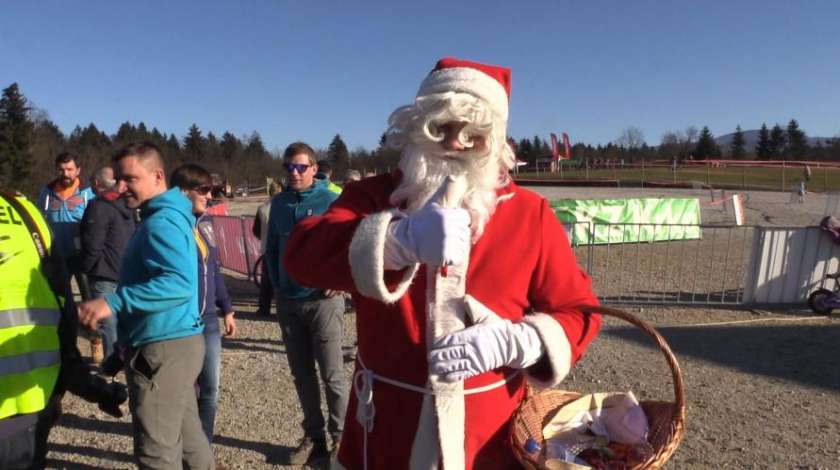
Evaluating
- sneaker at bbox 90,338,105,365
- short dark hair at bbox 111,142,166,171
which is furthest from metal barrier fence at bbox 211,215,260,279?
short dark hair at bbox 111,142,166,171

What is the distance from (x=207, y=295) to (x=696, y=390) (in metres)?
4.01

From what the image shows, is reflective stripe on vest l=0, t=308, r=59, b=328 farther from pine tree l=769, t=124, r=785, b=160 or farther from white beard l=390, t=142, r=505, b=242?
pine tree l=769, t=124, r=785, b=160

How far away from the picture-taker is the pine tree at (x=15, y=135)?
1379 inches

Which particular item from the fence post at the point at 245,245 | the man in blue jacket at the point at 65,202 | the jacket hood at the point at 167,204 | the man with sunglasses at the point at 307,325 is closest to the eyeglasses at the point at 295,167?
the man with sunglasses at the point at 307,325

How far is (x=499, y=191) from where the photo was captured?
68.2 inches

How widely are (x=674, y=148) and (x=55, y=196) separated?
81.5 m

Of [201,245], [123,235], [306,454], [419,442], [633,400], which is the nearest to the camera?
[419,442]

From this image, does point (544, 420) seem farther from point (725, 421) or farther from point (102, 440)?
point (102, 440)

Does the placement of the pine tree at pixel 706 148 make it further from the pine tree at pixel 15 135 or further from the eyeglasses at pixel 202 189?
the eyeglasses at pixel 202 189

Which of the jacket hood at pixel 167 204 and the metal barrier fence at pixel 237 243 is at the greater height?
the jacket hood at pixel 167 204

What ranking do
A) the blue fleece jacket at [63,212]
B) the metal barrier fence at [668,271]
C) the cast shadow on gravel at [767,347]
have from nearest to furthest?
the cast shadow on gravel at [767,347] → the blue fleece jacket at [63,212] → the metal barrier fence at [668,271]

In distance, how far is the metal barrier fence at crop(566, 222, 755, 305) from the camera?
8.78m

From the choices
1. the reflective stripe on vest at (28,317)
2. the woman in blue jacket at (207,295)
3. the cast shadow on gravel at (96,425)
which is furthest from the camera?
the cast shadow on gravel at (96,425)

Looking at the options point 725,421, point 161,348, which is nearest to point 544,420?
point 161,348
